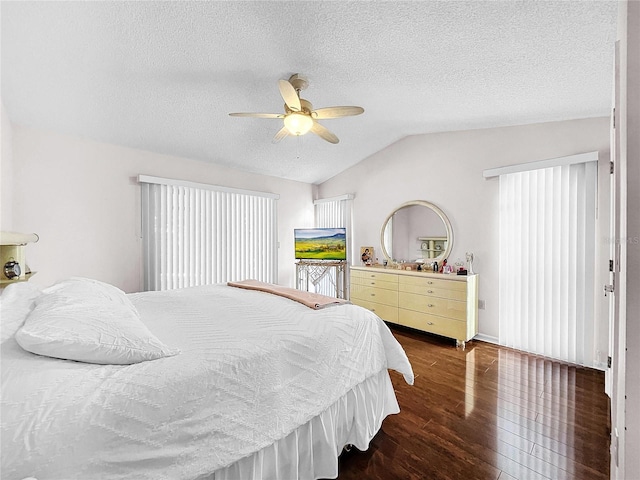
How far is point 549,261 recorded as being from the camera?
301cm

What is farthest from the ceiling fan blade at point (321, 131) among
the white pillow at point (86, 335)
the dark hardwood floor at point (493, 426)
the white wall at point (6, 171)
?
the white wall at point (6, 171)

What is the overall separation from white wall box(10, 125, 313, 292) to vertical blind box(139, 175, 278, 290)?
0.17 m

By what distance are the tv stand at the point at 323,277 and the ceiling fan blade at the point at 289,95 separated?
9.51ft

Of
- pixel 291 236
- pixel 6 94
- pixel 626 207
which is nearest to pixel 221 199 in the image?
pixel 291 236

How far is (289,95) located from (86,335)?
188 cm

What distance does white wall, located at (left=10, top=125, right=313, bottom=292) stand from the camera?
284 cm

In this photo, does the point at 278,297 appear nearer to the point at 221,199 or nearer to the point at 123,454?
the point at 123,454

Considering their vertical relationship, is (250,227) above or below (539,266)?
above

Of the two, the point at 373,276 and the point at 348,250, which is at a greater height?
the point at 348,250

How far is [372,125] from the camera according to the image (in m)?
3.63

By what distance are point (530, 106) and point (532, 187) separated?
85cm

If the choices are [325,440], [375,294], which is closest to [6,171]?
[325,440]

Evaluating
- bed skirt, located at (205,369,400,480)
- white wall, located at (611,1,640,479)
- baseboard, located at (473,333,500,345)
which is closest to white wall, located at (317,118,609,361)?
baseboard, located at (473,333,500,345)

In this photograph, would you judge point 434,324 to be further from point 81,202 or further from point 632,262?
point 81,202
